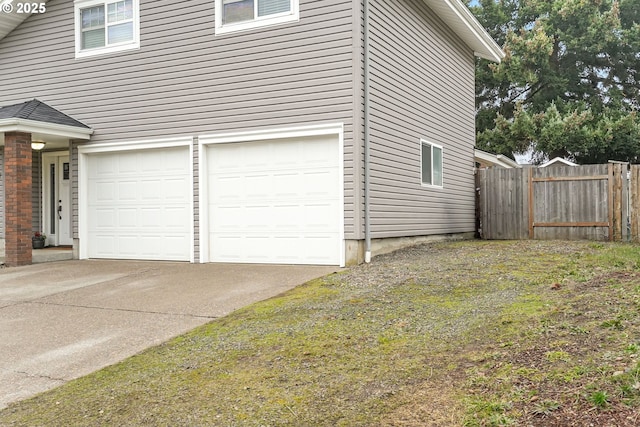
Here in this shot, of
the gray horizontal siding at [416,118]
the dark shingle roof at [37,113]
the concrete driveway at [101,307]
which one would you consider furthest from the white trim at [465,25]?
the dark shingle roof at [37,113]

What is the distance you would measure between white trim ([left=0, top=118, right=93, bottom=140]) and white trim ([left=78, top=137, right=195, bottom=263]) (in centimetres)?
35

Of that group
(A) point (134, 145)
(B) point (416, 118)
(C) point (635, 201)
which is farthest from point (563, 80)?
(A) point (134, 145)

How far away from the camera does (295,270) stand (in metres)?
9.04

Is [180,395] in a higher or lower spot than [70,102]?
lower

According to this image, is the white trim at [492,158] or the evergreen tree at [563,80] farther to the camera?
the evergreen tree at [563,80]

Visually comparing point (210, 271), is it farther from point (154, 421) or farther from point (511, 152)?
point (511, 152)

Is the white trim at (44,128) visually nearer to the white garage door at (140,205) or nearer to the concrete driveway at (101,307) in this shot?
the white garage door at (140,205)

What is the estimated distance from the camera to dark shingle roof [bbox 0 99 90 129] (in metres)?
10.9

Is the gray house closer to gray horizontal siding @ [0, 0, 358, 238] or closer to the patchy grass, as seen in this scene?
gray horizontal siding @ [0, 0, 358, 238]

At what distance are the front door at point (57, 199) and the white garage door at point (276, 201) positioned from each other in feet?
16.6

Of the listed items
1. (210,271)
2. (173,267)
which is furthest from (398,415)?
(173,267)

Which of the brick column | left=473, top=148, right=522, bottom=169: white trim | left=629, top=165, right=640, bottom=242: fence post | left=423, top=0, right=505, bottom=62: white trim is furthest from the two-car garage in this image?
left=473, top=148, right=522, bottom=169: white trim

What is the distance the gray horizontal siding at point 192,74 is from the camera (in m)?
9.42

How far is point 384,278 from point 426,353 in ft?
10.8
